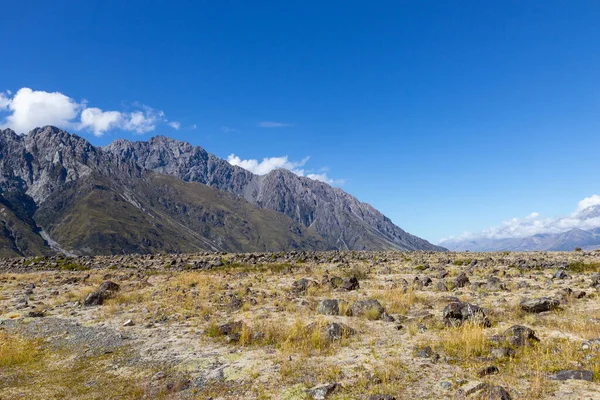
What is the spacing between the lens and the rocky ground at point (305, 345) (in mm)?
9828

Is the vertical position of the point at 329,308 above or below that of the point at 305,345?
above

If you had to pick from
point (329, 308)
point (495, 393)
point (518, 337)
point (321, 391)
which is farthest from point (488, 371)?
point (329, 308)

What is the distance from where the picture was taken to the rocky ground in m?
9.83

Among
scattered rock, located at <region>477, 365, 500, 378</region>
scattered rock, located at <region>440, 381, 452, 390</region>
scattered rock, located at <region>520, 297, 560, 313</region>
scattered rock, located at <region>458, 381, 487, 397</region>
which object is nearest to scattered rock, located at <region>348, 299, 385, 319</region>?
scattered rock, located at <region>520, 297, 560, 313</region>

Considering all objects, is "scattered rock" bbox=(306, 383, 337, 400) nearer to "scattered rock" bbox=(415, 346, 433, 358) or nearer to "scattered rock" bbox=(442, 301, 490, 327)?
"scattered rock" bbox=(415, 346, 433, 358)

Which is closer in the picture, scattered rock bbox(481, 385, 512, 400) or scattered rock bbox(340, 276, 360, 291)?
scattered rock bbox(481, 385, 512, 400)

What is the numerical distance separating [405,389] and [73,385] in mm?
9705

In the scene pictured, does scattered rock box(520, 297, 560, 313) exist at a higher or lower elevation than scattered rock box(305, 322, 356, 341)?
higher

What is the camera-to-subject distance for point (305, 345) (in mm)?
12914

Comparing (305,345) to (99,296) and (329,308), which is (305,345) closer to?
Answer: (329,308)

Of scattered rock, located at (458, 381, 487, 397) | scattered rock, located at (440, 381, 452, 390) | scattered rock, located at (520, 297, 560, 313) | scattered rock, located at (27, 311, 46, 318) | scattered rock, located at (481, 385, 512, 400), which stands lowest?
scattered rock, located at (27, 311, 46, 318)

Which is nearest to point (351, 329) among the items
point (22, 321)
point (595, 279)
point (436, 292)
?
point (436, 292)

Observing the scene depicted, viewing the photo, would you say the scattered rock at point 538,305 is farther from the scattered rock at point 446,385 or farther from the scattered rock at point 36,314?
the scattered rock at point 36,314

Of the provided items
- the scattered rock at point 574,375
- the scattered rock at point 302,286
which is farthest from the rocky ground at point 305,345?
the scattered rock at point 302,286
